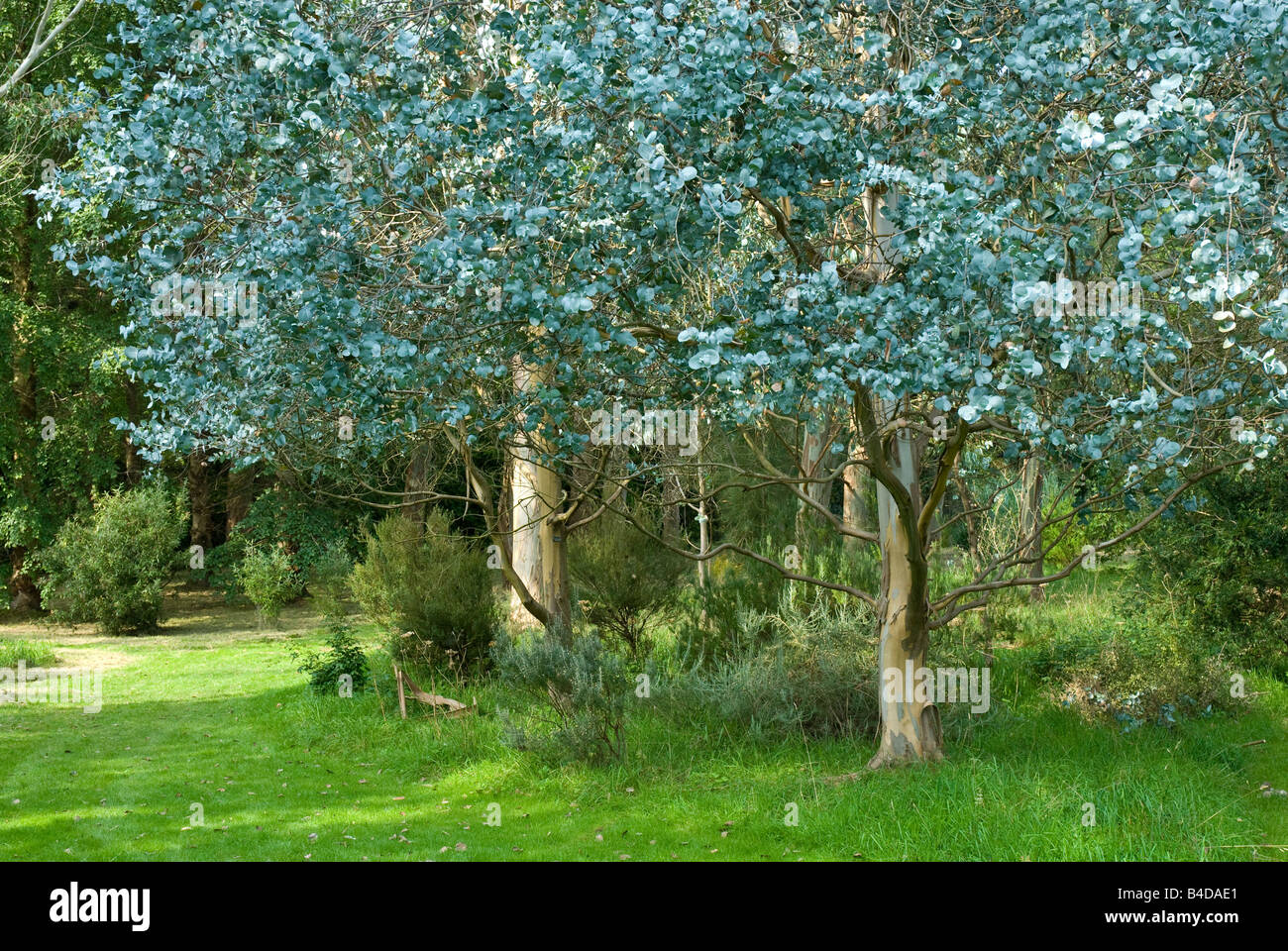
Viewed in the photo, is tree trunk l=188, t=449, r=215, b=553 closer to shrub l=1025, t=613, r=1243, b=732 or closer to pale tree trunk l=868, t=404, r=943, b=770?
shrub l=1025, t=613, r=1243, b=732

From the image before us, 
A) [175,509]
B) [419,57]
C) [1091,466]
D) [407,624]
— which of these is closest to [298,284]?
[419,57]

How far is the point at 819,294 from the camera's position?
4918 millimetres

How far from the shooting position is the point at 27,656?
14.0m

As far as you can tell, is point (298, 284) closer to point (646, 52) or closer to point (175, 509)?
point (646, 52)

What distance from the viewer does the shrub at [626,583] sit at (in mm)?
11766

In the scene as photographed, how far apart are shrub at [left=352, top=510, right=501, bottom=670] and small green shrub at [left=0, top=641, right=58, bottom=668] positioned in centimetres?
477

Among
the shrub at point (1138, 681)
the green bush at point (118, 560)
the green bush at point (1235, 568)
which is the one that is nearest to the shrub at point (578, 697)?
the shrub at point (1138, 681)

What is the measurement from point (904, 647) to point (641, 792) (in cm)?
200

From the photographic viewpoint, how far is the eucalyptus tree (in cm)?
465

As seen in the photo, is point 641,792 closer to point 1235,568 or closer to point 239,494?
point 1235,568

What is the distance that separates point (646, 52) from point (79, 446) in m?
16.0
